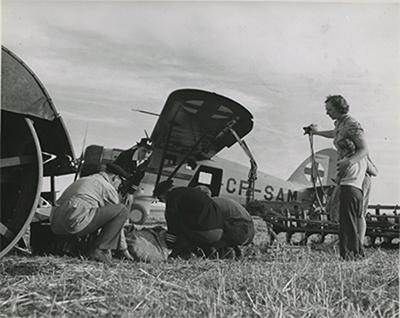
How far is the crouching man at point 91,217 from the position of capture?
4.23m

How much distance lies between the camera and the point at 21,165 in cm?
387

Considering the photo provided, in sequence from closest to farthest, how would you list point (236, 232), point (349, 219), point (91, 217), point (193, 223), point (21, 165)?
point (21, 165) → point (91, 217) → point (349, 219) → point (193, 223) → point (236, 232)

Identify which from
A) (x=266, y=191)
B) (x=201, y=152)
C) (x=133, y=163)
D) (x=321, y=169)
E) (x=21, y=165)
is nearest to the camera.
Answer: (x=21, y=165)

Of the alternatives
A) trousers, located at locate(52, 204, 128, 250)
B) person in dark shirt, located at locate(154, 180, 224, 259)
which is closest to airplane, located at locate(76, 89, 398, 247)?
person in dark shirt, located at locate(154, 180, 224, 259)

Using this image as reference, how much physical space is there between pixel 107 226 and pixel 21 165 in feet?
2.85

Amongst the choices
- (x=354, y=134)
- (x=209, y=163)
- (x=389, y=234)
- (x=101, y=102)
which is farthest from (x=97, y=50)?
(x=209, y=163)

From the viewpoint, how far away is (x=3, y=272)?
3.42 meters

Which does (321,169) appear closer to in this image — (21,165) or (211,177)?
(211,177)

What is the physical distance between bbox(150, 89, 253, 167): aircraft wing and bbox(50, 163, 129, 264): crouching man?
15.2 feet

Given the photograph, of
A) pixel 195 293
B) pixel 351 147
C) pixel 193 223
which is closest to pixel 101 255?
pixel 193 223

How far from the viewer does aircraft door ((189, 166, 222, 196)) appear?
11.8m

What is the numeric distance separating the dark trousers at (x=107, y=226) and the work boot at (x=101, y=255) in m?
0.04

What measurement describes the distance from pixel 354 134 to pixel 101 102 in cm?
265

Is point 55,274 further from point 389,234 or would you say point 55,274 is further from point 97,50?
point 389,234
